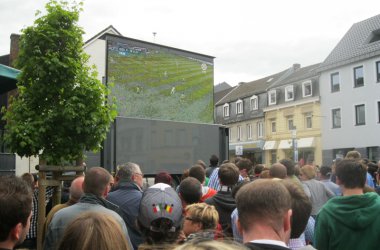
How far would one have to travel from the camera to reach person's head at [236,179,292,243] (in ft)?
7.80

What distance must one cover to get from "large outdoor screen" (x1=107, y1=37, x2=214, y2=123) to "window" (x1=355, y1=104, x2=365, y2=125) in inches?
764

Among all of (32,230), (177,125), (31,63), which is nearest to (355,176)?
(31,63)

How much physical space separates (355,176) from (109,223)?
269 centimetres

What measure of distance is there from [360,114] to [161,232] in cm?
3488

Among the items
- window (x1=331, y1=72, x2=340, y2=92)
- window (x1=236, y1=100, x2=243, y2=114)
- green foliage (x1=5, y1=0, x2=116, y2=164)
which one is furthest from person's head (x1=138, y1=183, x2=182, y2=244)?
window (x1=236, y1=100, x2=243, y2=114)

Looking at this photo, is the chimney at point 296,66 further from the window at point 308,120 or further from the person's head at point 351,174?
the person's head at point 351,174

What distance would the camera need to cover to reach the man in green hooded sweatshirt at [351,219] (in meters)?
3.62


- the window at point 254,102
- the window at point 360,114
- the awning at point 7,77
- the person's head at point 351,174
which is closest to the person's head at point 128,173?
the awning at point 7,77

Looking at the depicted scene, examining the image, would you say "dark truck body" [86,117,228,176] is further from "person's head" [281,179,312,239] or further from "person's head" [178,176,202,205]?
"person's head" [281,179,312,239]

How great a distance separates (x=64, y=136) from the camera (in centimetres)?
640

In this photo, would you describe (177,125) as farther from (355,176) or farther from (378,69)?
(378,69)

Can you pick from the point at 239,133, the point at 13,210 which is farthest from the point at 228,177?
the point at 239,133

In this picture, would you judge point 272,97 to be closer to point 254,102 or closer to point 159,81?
point 254,102

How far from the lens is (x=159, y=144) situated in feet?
44.2
